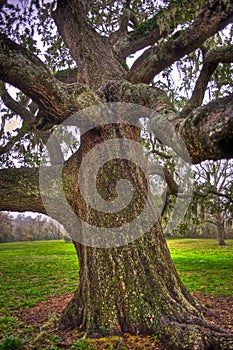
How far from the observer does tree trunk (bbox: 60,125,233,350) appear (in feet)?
12.8

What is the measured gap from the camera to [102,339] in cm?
400

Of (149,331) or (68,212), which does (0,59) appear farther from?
(149,331)

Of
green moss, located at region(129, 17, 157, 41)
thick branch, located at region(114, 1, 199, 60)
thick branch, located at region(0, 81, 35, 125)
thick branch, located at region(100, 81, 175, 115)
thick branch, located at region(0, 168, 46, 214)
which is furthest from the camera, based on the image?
thick branch, located at region(0, 81, 35, 125)

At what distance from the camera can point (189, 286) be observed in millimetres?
8633

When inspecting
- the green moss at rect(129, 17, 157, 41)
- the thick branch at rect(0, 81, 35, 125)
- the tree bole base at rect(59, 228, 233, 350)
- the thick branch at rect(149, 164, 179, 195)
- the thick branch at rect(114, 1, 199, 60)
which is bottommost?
the tree bole base at rect(59, 228, 233, 350)

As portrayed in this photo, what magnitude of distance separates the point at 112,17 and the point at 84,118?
5.07 m

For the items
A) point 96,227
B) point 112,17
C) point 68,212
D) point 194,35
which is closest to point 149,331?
point 96,227

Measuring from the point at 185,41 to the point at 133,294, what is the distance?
453cm

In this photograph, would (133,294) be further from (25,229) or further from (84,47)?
(25,229)

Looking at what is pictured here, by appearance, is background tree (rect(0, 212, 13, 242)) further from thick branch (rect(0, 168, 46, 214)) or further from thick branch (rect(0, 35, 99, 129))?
thick branch (rect(0, 35, 99, 129))

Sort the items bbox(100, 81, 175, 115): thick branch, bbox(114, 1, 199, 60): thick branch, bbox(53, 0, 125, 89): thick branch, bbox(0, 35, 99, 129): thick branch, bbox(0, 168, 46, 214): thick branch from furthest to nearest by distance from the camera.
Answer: bbox(114, 1, 199, 60): thick branch → bbox(53, 0, 125, 89): thick branch → bbox(0, 168, 46, 214): thick branch → bbox(100, 81, 175, 115): thick branch → bbox(0, 35, 99, 129): thick branch

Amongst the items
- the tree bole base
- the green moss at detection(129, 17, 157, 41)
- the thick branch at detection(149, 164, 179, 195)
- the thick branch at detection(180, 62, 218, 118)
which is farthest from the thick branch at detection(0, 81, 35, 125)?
the thick branch at detection(180, 62, 218, 118)

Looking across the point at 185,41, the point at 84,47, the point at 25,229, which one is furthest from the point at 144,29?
the point at 25,229

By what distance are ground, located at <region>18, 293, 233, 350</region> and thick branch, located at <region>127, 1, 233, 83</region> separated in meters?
4.66
